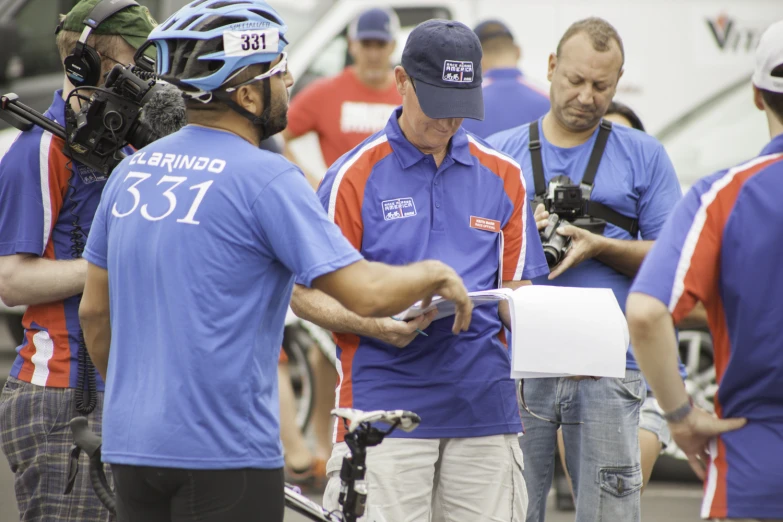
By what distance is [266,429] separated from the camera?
285 cm

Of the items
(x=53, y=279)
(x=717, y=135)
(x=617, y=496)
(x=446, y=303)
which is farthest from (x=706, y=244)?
(x=717, y=135)

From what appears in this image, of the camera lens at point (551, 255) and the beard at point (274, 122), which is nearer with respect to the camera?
the beard at point (274, 122)

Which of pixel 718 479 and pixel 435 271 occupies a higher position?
pixel 435 271

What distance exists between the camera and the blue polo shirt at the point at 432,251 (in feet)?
11.9

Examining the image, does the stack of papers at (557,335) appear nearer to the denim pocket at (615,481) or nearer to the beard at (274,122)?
the beard at (274,122)

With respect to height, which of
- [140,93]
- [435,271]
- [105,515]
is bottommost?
[105,515]

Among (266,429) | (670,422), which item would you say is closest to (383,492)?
(266,429)

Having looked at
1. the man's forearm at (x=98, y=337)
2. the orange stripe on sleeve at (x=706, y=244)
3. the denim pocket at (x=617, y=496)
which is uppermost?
the orange stripe on sleeve at (x=706, y=244)

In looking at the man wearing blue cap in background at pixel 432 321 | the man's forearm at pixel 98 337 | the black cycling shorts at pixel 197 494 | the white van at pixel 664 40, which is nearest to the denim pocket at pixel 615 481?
the man wearing blue cap in background at pixel 432 321

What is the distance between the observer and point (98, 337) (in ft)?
10.4

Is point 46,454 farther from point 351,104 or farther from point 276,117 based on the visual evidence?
point 351,104

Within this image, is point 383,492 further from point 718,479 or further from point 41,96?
point 41,96

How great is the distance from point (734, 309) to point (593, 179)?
1.65 metres

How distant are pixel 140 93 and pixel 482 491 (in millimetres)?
1696
